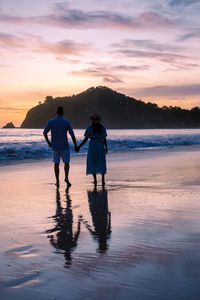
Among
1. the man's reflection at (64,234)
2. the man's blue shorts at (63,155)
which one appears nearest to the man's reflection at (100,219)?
the man's reflection at (64,234)

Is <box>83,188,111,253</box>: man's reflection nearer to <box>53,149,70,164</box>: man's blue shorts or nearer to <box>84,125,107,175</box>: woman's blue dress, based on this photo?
<box>84,125,107,175</box>: woman's blue dress

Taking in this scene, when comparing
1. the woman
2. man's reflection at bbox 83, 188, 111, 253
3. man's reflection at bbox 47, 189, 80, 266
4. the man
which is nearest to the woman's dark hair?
the woman

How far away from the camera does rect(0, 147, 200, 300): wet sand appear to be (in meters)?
3.00

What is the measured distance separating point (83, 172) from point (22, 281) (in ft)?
29.9

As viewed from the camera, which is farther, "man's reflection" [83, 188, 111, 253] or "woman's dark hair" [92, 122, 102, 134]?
"woman's dark hair" [92, 122, 102, 134]

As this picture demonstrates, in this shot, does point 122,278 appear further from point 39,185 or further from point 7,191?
point 39,185

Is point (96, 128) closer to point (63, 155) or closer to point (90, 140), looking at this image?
point (90, 140)

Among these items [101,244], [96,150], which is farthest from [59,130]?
[101,244]

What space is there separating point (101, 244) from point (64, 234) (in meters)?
0.64

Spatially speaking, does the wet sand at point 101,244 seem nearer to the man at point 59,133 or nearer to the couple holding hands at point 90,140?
the couple holding hands at point 90,140

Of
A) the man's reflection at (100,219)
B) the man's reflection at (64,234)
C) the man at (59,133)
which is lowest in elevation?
the man's reflection at (100,219)

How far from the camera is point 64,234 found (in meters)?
4.66

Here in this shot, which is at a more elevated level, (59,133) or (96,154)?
(59,133)

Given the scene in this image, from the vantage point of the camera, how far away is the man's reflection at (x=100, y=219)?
4406 mm
